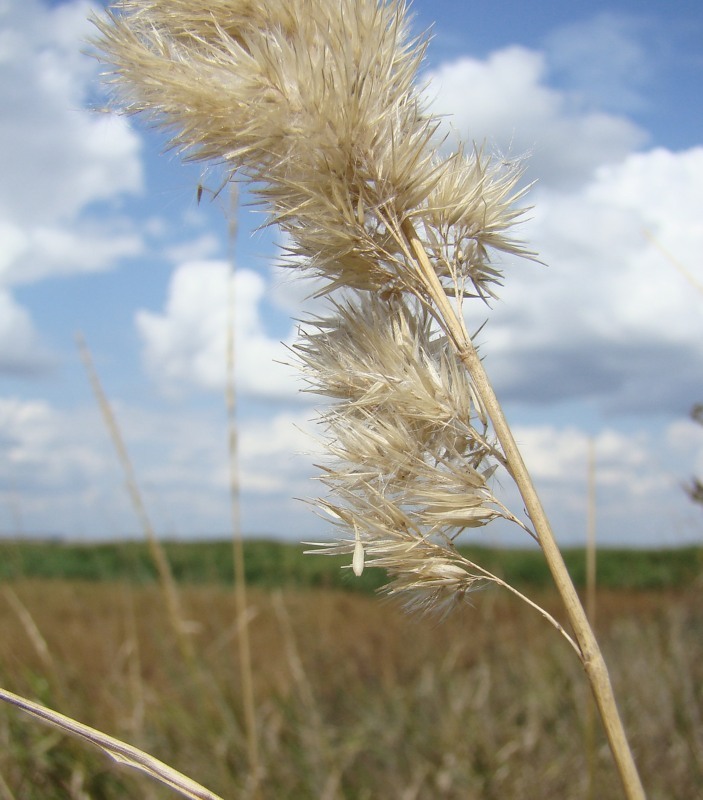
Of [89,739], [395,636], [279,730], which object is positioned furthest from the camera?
[395,636]

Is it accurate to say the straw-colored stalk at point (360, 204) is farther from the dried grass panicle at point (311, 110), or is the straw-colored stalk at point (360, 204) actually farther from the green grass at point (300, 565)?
the green grass at point (300, 565)

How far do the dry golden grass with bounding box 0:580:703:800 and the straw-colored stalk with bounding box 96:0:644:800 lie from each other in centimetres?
102

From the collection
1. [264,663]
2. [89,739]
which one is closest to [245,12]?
[89,739]

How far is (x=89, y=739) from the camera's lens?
1.65 feet

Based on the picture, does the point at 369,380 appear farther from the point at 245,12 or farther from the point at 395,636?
the point at 395,636

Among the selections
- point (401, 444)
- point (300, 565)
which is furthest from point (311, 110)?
point (300, 565)

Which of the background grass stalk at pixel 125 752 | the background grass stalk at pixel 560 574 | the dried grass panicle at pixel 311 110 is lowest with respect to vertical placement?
the background grass stalk at pixel 125 752

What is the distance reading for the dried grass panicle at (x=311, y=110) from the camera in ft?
1.78

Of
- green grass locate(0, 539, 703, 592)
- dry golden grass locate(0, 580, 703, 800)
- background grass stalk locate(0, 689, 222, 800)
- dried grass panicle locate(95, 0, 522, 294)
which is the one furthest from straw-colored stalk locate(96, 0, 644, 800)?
green grass locate(0, 539, 703, 592)

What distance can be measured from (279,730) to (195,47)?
273 cm

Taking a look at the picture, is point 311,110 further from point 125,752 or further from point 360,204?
point 125,752

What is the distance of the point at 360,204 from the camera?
0.56 metres

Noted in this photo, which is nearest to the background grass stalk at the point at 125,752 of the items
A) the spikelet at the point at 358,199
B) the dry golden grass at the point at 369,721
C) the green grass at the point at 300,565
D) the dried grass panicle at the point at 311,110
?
the spikelet at the point at 358,199

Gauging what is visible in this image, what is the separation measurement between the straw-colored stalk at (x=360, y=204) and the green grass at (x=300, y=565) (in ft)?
29.3
